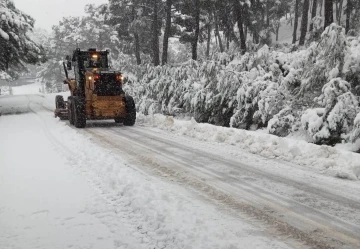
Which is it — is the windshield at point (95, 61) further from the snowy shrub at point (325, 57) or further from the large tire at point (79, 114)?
the snowy shrub at point (325, 57)

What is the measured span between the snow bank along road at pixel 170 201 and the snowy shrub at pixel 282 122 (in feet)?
6.67

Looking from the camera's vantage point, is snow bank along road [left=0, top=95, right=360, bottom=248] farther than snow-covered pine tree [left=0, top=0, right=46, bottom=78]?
No

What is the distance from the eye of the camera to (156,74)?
→ 1862 cm

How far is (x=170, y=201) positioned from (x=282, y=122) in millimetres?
6022

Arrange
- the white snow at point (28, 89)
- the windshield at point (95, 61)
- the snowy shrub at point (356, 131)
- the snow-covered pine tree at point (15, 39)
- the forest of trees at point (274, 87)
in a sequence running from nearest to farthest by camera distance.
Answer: the snowy shrub at point (356, 131)
the forest of trees at point (274, 87)
the windshield at point (95, 61)
the snow-covered pine tree at point (15, 39)
the white snow at point (28, 89)

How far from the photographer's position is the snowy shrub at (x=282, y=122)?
1021 cm

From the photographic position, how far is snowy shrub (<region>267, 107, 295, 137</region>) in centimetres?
1021

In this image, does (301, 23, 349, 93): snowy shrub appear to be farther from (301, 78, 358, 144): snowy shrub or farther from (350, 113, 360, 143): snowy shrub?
(350, 113, 360, 143): snowy shrub

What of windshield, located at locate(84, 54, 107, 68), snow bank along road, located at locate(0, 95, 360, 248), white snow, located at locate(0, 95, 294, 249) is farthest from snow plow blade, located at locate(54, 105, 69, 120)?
white snow, located at locate(0, 95, 294, 249)

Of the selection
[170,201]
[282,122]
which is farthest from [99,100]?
[170,201]

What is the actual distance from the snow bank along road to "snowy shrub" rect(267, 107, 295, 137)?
6.67ft

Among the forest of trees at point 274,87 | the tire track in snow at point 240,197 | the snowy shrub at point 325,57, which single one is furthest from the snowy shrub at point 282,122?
the tire track in snow at point 240,197

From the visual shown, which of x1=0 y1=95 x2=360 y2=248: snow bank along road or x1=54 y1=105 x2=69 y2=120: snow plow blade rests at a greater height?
x1=54 y1=105 x2=69 y2=120: snow plow blade

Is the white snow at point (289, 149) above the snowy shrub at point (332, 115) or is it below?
below
